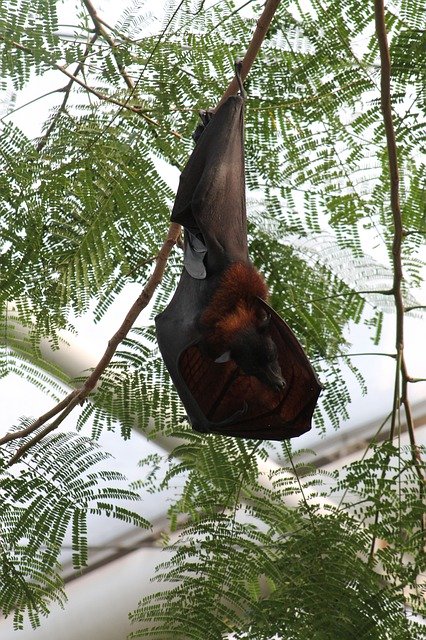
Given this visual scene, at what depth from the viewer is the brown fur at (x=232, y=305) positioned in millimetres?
2523

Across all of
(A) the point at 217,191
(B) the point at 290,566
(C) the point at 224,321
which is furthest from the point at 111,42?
(B) the point at 290,566

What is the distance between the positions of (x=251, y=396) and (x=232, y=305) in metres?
Result: 0.27

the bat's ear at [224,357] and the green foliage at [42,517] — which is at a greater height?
the bat's ear at [224,357]

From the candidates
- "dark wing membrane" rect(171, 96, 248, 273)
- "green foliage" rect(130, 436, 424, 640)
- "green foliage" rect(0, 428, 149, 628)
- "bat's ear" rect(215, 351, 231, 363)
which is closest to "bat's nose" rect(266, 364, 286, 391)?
"bat's ear" rect(215, 351, 231, 363)

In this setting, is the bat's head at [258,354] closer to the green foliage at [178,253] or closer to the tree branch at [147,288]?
the tree branch at [147,288]

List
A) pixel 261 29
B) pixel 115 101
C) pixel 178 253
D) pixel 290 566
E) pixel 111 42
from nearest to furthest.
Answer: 1. pixel 261 29
2. pixel 290 566
3. pixel 115 101
4. pixel 111 42
5. pixel 178 253

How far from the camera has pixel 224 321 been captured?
100 inches

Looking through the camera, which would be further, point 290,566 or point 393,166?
point 290,566

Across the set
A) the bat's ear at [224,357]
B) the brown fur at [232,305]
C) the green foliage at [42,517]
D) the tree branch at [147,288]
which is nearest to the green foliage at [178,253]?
the green foliage at [42,517]

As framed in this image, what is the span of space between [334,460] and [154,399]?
3.90m

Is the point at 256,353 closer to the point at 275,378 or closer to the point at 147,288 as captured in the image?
the point at 275,378

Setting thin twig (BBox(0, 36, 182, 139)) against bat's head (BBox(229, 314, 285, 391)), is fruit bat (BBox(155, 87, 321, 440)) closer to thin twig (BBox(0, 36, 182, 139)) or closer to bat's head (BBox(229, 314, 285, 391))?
bat's head (BBox(229, 314, 285, 391))

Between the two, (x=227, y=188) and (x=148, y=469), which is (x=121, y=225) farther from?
(x=148, y=469)

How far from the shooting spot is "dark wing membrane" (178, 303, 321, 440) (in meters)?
2.61
